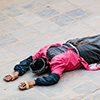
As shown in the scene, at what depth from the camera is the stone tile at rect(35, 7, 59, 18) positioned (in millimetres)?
6976

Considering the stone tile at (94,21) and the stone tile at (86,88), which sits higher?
the stone tile at (86,88)

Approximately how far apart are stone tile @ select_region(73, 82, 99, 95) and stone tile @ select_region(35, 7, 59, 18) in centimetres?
287

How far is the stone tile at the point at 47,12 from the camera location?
22.9 feet

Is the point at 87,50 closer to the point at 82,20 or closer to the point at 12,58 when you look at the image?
the point at 12,58

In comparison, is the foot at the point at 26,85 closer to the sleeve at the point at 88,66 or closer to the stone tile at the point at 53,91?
the stone tile at the point at 53,91

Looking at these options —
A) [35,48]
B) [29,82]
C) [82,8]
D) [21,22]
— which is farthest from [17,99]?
[82,8]

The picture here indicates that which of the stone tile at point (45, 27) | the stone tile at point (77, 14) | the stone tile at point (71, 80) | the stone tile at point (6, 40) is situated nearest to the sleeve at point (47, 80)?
the stone tile at point (71, 80)

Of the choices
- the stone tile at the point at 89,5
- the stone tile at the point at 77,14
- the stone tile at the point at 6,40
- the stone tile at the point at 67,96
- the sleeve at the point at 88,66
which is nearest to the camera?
the stone tile at the point at 67,96

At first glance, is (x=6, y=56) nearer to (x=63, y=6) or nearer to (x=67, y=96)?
(x=67, y=96)

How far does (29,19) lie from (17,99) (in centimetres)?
298

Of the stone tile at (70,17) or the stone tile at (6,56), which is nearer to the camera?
the stone tile at (6,56)

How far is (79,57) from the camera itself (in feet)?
15.9

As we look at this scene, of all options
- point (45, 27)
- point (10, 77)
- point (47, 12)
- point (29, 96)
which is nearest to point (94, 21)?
point (45, 27)

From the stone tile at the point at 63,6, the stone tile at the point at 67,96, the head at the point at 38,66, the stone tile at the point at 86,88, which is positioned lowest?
the stone tile at the point at 63,6
